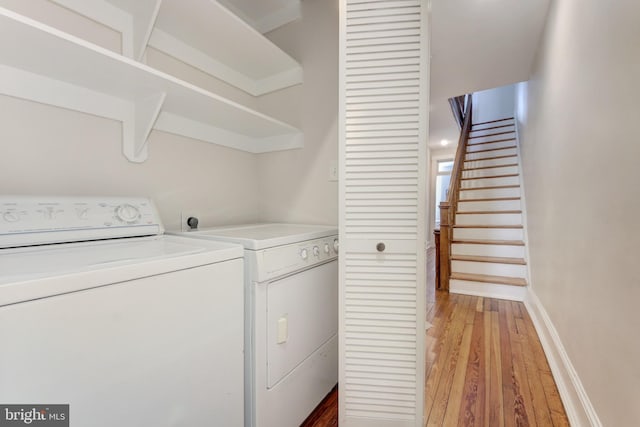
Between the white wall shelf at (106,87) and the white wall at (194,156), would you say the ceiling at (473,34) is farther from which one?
the white wall shelf at (106,87)

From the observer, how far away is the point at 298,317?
1.22 metres

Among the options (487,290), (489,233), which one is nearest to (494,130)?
(489,233)

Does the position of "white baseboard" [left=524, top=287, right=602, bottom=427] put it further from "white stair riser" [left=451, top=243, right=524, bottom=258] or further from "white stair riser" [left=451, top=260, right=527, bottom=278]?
"white stair riser" [left=451, top=243, right=524, bottom=258]

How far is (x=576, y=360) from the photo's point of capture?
1.38 metres

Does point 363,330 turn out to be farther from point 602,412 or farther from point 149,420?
point 602,412

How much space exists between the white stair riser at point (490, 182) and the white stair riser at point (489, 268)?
1396mm

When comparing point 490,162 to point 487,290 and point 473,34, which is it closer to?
point 487,290

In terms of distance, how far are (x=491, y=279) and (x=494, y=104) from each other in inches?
165

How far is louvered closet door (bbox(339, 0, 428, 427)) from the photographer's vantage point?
1.11m

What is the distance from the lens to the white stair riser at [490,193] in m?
3.79

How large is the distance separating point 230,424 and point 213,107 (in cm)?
135

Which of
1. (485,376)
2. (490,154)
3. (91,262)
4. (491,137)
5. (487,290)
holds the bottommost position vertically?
(485,376)

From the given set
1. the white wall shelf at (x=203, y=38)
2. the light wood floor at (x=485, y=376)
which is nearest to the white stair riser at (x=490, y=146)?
the light wood floor at (x=485, y=376)

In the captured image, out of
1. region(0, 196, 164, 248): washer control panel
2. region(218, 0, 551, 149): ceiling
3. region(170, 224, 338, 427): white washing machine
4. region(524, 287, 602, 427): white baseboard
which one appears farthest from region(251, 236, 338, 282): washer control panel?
region(218, 0, 551, 149): ceiling
